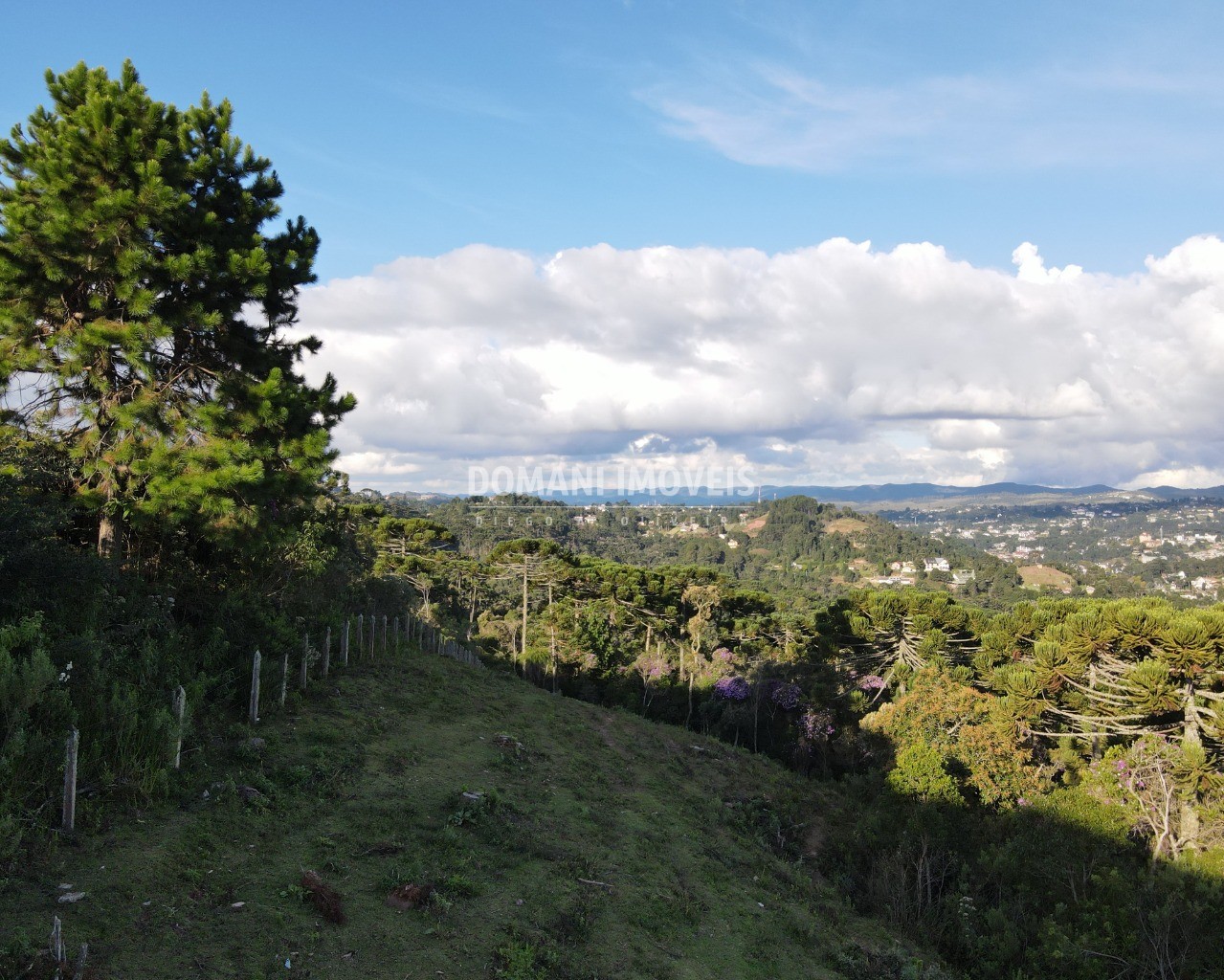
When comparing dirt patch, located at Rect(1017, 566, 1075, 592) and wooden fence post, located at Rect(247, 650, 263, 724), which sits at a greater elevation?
wooden fence post, located at Rect(247, 650, 263, 724)

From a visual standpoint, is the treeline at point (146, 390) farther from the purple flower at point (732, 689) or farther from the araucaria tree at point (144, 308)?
the purple flower at point (732, 689)

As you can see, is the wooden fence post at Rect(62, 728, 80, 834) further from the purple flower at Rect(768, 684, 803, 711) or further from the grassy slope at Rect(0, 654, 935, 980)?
the purple flower at Rect(768, 684, 803, 711)

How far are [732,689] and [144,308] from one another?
27.1 metres

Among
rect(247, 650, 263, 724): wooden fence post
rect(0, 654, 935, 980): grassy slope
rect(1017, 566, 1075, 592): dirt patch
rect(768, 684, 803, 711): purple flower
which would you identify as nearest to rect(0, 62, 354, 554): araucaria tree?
rect(247, 650, 263, 724): wooden fence post

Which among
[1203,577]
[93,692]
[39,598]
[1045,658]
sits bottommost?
[1203,577]

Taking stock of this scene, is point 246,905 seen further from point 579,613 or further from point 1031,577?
point 1031,577

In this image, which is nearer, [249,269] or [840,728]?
[249,269]

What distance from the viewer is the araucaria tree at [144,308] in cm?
945

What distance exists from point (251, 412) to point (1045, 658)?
62.2 feet

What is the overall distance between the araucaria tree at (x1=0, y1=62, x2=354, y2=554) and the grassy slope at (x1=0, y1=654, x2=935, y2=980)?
157 inches

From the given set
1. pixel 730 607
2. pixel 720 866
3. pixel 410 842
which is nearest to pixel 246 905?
pixel 410 842

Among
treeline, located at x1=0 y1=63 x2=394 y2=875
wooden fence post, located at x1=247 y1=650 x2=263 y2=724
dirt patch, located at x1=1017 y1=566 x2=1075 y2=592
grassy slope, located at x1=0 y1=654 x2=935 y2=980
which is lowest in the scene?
dirt patch, located at x1=1017 y1=566 x2=1075 y2=592

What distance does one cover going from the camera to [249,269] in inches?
408

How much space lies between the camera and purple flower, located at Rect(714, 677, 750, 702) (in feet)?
99.1
